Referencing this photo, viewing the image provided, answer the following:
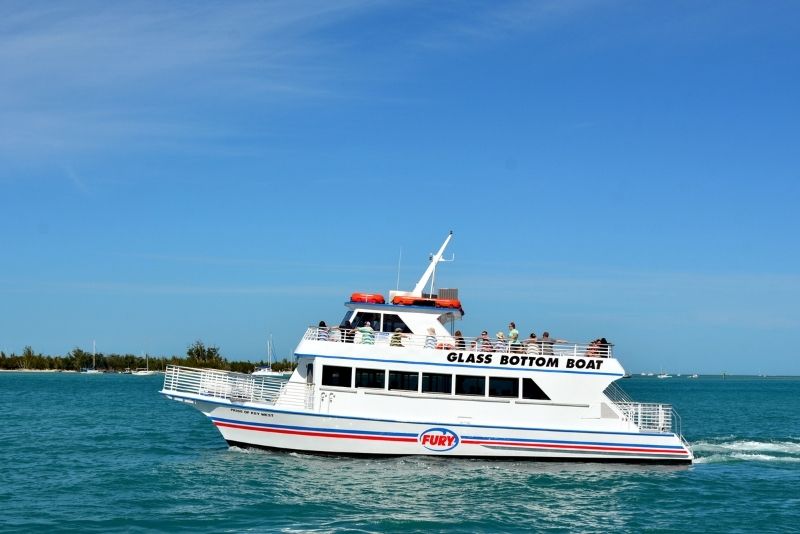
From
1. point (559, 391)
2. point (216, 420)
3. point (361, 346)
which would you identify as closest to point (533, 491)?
point (559, 391)

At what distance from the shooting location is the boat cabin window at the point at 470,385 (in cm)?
2309

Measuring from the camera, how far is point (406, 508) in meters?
17.1

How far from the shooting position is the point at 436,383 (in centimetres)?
2305

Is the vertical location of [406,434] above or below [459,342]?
below

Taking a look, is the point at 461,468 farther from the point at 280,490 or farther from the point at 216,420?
the point at 216,420

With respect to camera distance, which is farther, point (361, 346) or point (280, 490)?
point (361, 346)

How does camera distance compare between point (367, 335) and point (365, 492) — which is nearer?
point (365, 492)

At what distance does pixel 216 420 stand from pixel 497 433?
7703 millimetres

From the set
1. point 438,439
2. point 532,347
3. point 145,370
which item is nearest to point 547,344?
point 532,347

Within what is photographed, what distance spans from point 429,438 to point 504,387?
2.56m

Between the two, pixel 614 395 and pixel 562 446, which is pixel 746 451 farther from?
pixel 562 446

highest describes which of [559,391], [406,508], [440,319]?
[440,319]

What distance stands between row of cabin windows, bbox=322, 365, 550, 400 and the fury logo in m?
1.13

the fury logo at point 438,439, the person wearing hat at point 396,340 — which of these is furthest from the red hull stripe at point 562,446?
the person wearing hat at point 396,340
